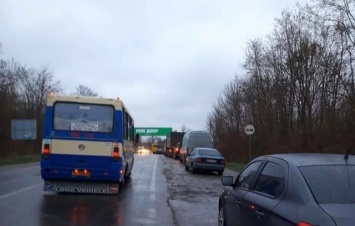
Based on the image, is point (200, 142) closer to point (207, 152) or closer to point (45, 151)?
point (207, 152)

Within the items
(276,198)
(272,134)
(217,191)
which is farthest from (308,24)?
(276,198)

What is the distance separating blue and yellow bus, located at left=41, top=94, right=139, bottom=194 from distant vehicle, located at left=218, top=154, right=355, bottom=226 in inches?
334

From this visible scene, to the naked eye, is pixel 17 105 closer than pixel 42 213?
No

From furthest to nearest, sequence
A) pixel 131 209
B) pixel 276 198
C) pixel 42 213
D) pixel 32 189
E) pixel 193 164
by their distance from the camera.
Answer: pixel 193 164 → pixel 32 189 → pixel 131 209 → pixel 42 213 → pixel 276 198

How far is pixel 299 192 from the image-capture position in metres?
5.21

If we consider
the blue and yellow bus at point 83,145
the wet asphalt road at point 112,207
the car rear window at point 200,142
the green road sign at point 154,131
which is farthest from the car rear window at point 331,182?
the green road sign at point 154,131

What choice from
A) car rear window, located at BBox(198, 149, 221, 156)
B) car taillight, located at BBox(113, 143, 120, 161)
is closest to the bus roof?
car taillight, located at BBox(113, 143, 120, 161)

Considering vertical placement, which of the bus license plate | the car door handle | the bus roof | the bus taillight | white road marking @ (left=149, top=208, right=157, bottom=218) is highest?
the bus roof

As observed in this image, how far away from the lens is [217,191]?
58.4 feet

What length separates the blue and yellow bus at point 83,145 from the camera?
14.9m

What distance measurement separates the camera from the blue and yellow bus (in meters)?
14.9

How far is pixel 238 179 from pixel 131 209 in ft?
17.6

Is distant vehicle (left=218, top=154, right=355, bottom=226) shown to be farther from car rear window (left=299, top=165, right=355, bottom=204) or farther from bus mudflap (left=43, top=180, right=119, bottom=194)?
bus mudflap (left=43, top=180, right=119, bottom=194)

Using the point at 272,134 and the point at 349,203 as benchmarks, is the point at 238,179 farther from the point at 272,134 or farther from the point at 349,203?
the point at 272,134
